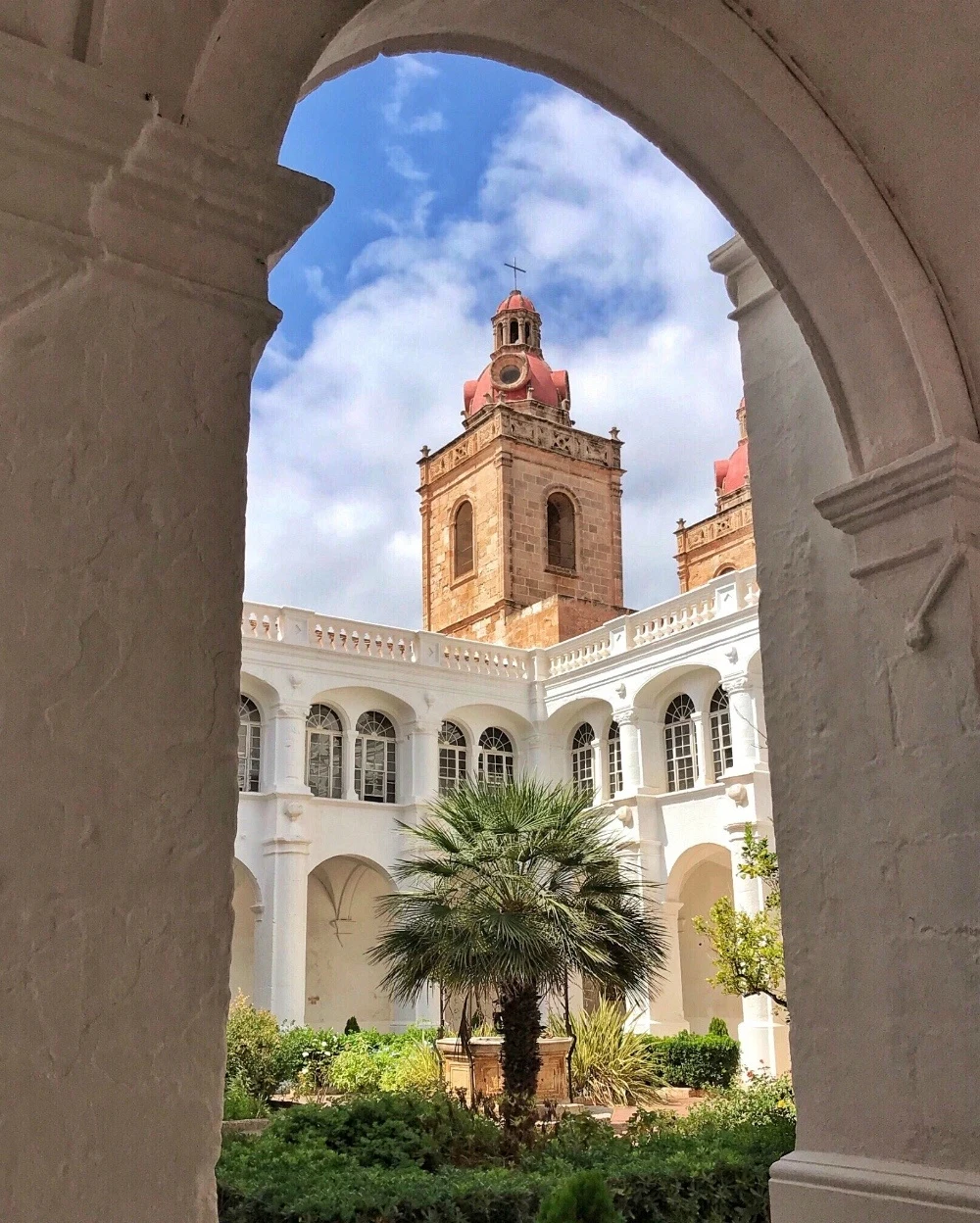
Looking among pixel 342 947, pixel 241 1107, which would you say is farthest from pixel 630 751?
pixel 241 1107

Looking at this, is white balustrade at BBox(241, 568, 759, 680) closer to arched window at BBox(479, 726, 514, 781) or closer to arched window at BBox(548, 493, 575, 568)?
arched window at BBox(479, 726, 514, 781)

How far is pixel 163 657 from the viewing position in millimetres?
1822

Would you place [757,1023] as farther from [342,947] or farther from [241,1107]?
[342,947]

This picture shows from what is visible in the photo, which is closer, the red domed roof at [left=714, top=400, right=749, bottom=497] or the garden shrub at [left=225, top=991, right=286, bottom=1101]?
the garden shrub at [left=225, top=991, right=286, bottom=1101]

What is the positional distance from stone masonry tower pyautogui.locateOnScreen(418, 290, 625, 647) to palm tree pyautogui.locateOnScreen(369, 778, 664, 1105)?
53.6 feet

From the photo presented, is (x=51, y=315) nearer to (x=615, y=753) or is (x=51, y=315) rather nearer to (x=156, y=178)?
(x=156, y=178)

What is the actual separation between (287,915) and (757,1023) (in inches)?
302

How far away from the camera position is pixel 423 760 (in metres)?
21.9

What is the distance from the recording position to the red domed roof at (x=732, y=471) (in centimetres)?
3731

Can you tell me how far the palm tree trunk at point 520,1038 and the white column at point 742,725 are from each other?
9.40 m

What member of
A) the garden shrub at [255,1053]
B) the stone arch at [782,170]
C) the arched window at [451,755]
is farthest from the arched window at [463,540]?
the stone arch at [782,170]

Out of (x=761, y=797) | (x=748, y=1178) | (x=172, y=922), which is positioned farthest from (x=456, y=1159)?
(x=761, y=797)

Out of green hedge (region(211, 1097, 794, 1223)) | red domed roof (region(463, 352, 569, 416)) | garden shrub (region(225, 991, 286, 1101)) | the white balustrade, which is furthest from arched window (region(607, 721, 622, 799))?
green hedge (region(211, 1097, 794, 1223))

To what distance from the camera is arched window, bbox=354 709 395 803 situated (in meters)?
21.8
